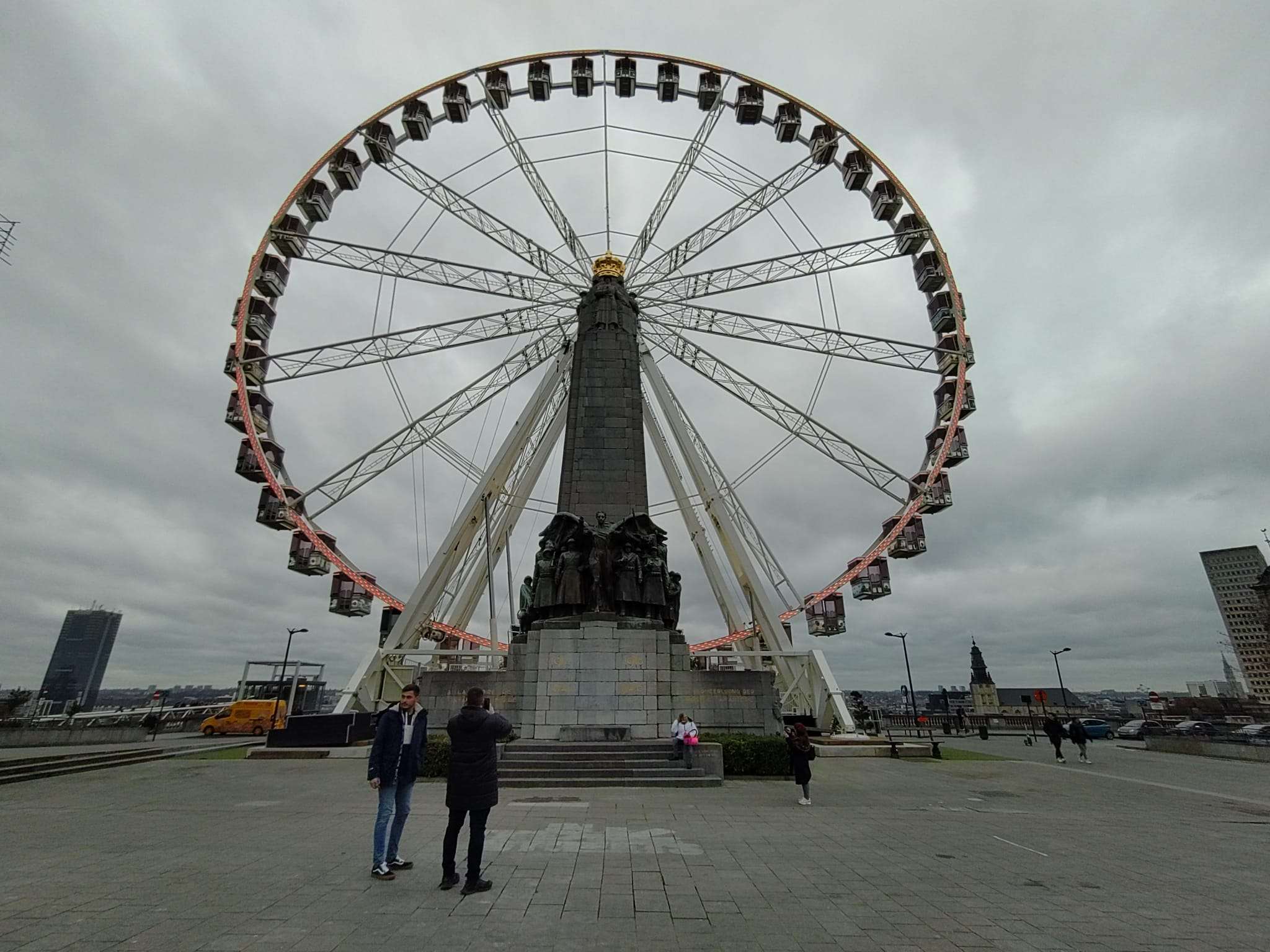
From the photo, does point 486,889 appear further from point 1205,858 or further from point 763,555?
point 763,555

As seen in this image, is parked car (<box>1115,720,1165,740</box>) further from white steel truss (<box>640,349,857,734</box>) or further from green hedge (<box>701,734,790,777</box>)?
green hedge (<box>701,734,790,777</box>)

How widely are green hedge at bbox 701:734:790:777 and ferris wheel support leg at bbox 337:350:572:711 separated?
13173 millimetres

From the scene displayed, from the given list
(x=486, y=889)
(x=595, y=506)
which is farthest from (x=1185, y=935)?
(x=595, y=506)

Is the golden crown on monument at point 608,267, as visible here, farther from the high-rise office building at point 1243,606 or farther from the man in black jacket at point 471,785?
the high-rise office building at point 1243,606

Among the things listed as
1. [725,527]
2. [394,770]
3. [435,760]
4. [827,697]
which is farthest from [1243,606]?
[394,770]

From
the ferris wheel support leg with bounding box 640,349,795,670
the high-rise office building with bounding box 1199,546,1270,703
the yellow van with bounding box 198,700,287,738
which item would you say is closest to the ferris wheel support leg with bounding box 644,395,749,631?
the ferris wheel support leg with bounding box 640,349,795,670

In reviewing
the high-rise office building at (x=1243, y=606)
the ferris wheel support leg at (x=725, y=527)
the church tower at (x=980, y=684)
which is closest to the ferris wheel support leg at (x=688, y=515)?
the ferris wheel support leg at (x=725, y=527)

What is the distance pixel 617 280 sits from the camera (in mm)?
24656

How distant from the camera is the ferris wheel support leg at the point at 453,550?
73.6 ft

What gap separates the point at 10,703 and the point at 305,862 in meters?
60.8

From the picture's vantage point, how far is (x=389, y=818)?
626cm

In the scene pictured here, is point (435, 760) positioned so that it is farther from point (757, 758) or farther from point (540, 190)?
point (540, 190)

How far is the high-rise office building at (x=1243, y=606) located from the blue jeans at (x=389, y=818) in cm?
15539

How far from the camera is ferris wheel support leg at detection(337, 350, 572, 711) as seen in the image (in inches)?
883
